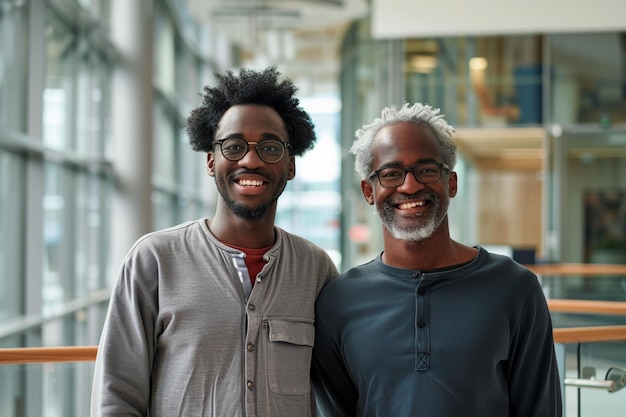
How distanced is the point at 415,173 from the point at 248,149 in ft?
1.57

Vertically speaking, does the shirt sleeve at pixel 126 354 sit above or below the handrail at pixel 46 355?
above

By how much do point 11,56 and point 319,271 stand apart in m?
5.31

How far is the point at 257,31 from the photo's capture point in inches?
508

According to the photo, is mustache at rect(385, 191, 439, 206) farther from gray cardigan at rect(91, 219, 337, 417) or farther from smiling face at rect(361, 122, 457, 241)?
gray cardigan at rect(91, 219, 337, 417)

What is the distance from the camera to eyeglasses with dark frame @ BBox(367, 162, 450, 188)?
2477 millimetres

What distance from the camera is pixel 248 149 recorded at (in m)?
2.45

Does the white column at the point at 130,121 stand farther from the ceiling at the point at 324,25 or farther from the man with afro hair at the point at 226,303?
the man with afro hair at the point at 226,303

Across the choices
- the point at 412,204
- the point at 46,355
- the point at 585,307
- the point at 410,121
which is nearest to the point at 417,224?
the point at 412,204

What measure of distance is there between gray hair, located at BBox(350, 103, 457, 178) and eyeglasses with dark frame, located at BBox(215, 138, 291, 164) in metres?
0.28

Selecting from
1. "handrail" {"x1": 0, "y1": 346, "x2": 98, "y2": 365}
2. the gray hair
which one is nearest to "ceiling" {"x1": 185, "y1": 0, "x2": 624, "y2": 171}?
"handrail" {"x1": 0, "y1": 346, "x2": 98, "y2": 365}

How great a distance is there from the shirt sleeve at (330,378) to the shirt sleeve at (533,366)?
0.48 meters

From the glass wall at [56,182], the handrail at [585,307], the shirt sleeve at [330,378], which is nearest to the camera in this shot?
the shirt sleeve at [330,378]

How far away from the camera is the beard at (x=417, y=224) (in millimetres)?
2459

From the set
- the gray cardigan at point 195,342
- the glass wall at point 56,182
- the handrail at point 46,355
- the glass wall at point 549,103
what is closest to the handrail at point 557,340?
the handrail at point 46,355
